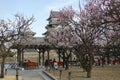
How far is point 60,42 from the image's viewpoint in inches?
2002

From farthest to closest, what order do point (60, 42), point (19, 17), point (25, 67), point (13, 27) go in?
point (25, 67) < point (60, 42) < point (19, 17) < point (13, 27)

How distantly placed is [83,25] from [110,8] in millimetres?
19109

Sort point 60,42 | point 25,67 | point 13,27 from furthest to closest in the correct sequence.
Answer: point 25,67 → point 60,42 → point 13,27

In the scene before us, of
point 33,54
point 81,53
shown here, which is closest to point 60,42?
point 81,53

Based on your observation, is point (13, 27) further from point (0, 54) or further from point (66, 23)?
point (66, 23)

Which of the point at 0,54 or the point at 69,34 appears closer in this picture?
the point at 0,54

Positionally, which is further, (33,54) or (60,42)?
(33,54)

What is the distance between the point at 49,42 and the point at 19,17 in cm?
1588

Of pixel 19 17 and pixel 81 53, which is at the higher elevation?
pixel 19 17

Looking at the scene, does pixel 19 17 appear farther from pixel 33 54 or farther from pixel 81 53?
pixel 33 54

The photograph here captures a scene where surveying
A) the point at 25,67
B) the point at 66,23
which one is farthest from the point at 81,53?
the point at 25,67

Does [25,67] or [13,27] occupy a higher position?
[13,27]

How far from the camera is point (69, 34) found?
44.6 metres

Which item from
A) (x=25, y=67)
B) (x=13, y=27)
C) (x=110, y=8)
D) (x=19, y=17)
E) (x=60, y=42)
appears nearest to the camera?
(x=110, y=8)
